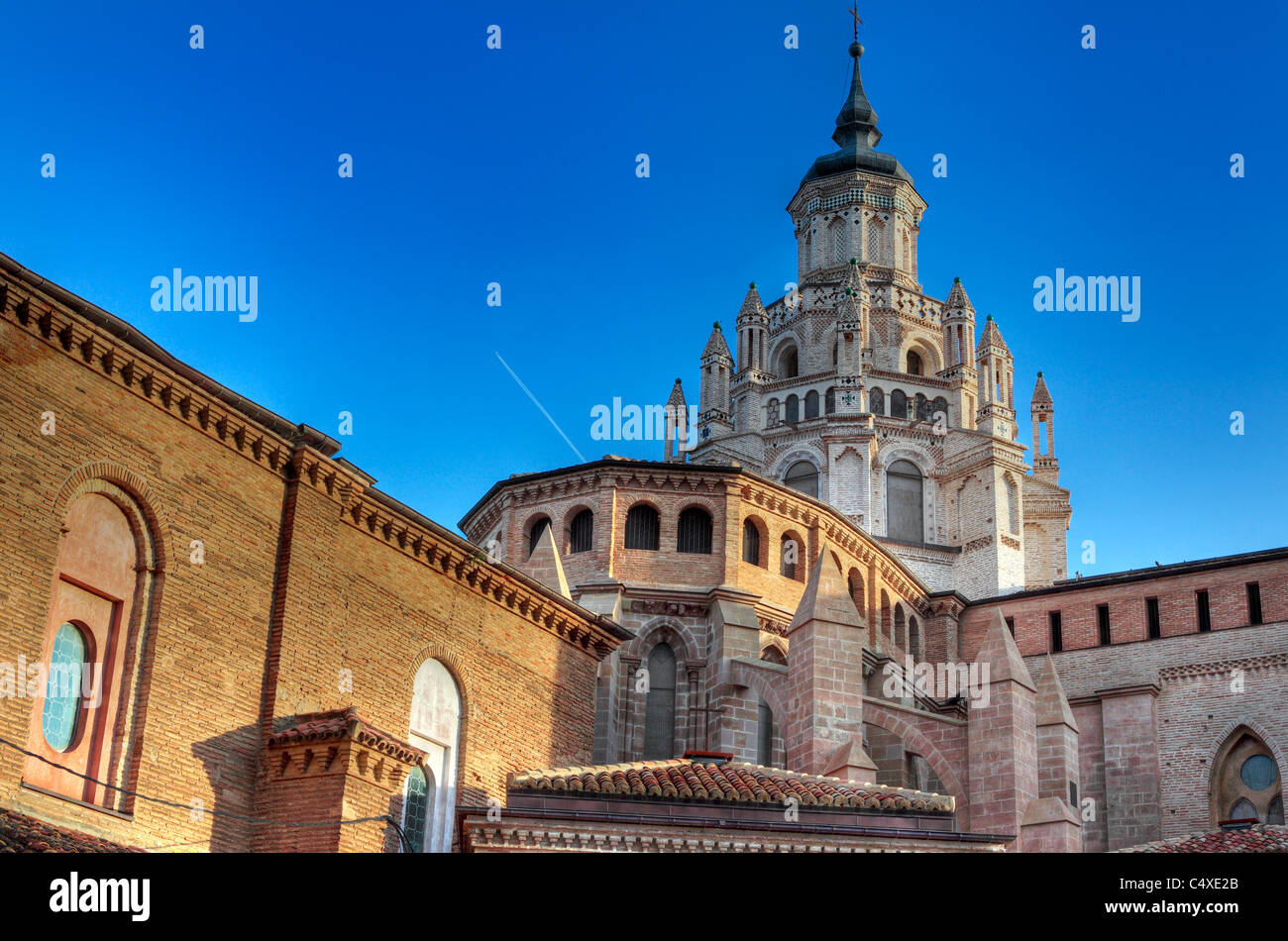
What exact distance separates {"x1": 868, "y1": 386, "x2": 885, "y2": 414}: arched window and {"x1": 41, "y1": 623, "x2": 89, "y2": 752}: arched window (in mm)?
40271

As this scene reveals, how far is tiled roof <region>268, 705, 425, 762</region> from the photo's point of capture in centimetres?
2156

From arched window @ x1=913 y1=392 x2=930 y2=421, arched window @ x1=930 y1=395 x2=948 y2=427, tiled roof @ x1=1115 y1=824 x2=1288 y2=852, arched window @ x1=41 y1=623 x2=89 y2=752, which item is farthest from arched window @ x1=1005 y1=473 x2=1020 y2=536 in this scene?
arched window @ x1=41 y1=623 x2=89 y2=752

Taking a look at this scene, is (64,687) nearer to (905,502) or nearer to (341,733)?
(341,733)

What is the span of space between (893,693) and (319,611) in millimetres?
19102

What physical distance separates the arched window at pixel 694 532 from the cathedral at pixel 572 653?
7 cm

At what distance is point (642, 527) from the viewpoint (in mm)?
37844

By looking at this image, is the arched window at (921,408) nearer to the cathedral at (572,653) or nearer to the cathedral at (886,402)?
the cathedral at (886,402)

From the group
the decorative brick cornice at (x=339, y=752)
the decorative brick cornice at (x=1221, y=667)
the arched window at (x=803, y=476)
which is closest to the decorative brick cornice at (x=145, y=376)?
the decorative brick cornice at (x=339, y=752)

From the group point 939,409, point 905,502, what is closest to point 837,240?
point 939,409

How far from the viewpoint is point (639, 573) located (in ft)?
122

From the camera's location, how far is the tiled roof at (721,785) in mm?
22984
